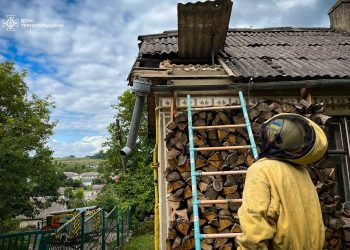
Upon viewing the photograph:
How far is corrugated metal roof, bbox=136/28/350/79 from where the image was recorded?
15.9ft

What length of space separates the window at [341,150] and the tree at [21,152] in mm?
15722

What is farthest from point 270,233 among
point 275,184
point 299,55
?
point 299,55

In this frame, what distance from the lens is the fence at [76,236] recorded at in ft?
15.4

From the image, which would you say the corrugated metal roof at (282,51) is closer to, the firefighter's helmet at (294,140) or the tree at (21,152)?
the firefighter's helmet at (294,140)

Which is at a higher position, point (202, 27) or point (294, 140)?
point (202, 27)

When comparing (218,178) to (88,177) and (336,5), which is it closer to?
(336,5)

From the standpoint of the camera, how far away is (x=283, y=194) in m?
1.81

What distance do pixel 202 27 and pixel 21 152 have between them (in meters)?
15.2

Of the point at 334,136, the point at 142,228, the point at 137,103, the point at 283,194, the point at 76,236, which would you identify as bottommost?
the point at 142,228

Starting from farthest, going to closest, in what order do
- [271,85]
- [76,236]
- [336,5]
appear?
[336,5]
[76,236]
[271,85]

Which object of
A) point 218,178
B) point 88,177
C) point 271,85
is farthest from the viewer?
point 88,177

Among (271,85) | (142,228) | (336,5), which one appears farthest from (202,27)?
(142,228)

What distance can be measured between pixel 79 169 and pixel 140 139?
180222 millimetres

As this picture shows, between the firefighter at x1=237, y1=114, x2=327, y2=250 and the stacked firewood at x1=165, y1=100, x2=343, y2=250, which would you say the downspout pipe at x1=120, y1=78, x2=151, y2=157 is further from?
the firefighter at x1=237, y1=114, x2=327, y2=250
